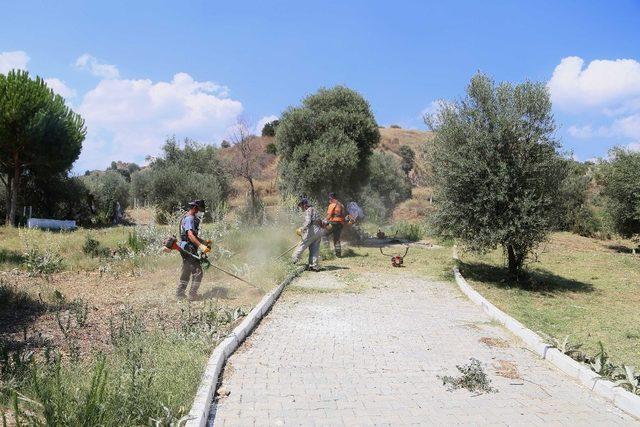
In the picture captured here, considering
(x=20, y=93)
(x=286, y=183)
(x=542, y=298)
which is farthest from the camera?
(x=20, y=93)

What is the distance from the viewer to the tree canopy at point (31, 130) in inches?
965

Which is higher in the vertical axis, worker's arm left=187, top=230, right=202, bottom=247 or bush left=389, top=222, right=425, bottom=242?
worker's arm left=187, top=230, right=202, bottom=247

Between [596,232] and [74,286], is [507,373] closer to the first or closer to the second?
[74,286]

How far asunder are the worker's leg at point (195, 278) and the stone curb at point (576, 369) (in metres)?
5.28

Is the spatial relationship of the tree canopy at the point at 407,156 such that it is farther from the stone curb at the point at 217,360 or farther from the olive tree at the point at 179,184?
the stone curb at the point at 217,360

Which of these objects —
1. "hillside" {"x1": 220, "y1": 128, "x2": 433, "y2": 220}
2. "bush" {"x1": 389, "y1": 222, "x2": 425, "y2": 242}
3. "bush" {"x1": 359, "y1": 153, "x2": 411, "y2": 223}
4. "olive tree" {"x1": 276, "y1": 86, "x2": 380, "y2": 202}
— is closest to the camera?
"olive tree" {"x1": 276, "y1": 86, "x2": 380, "y2": 202}

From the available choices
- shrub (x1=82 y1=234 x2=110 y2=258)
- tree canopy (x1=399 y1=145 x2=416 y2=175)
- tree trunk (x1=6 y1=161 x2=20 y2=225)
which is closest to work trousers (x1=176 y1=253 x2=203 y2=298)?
shrub (x1=82 y1=234 x2=110 y2=258)

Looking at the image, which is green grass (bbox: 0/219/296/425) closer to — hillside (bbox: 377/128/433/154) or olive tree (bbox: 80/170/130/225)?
olive tree (bbox: 80/170/130/225)

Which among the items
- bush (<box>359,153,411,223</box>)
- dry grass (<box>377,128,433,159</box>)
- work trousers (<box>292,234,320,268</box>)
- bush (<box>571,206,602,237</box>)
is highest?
dry grass (<box>377,128,433,159</box>)

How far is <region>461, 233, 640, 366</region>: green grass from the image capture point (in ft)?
27.7

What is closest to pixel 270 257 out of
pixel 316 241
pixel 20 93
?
pixel 316 241

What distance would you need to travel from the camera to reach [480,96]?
1281 cm

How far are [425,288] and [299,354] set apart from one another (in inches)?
236

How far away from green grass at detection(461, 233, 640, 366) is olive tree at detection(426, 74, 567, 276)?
130 centimetres
